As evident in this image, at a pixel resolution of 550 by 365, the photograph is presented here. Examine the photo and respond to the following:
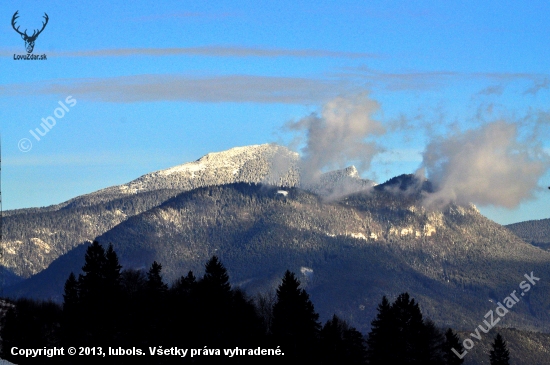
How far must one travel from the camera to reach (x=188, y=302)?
15125cm

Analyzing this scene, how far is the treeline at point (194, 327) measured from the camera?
140m

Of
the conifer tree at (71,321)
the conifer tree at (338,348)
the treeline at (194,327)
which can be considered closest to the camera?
the treeline at (194,327)

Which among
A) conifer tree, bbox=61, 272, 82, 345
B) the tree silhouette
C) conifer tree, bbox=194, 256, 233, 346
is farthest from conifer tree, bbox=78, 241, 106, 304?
the tree silhouette

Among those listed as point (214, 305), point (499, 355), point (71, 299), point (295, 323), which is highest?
point (71, 299)

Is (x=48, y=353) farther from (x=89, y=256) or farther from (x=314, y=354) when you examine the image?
(x=314, y=354)

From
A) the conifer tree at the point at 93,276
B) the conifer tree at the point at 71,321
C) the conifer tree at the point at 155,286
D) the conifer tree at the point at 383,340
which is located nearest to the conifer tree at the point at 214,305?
the conifer tree at the point at 155,286

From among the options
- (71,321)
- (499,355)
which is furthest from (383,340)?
(71,321)

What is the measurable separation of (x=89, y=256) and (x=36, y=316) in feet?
84.4

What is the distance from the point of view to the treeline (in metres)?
140

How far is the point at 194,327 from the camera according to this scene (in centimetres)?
14475

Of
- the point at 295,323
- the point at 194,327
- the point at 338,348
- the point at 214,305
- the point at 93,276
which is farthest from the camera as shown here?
the point at 338,348

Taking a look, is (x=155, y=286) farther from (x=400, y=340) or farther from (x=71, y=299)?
(x=400, y=340)

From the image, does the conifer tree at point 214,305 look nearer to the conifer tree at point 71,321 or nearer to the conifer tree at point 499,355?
the conifer tree at point 71,321

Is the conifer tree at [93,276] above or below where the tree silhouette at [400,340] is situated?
above
